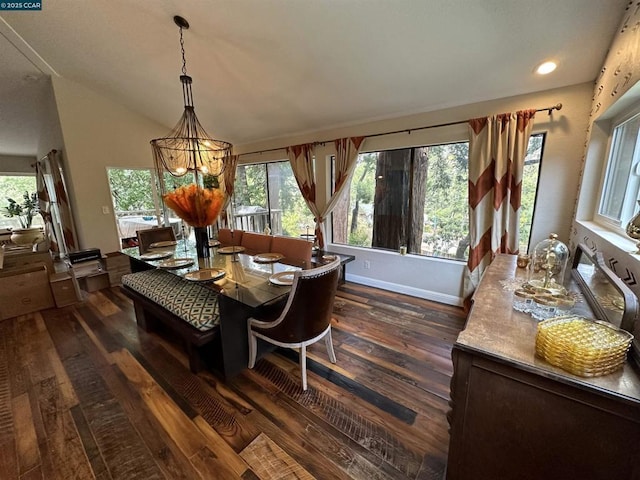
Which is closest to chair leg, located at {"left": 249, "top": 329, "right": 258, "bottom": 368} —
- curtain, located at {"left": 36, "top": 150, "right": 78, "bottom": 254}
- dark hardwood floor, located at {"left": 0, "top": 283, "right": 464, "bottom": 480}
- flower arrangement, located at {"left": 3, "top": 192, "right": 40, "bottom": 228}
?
dark hardwood floor, located at {"left": 0, "top": 283, "right": 464, "bottom": 480}

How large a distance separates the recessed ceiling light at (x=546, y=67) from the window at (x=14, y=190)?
10.00 metres

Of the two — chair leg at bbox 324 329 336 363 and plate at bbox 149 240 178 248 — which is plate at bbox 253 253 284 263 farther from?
plate at bbox 149 240 178 248

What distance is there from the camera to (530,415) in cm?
84

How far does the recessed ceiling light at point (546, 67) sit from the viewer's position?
202 centimetres

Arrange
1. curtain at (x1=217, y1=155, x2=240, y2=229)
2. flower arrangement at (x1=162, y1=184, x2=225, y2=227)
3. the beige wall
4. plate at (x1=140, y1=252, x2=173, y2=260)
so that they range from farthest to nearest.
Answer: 1. curtain at (x1=217, y1=155, x2=240, y2=229)
2. the beige wall
3. plate at (x1=140, y1=252, x2=173, y2=260)
4. flower arrangement at (x1=162, y1=184, x2=225, y2=227)

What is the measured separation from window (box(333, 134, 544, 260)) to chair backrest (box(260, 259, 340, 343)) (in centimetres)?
204

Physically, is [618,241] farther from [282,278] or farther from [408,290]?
[408,290]

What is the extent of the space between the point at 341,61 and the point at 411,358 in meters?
2.84

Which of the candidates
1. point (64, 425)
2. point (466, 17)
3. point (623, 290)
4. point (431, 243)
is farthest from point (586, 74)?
point (64, 425)

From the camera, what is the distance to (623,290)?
0.96 m

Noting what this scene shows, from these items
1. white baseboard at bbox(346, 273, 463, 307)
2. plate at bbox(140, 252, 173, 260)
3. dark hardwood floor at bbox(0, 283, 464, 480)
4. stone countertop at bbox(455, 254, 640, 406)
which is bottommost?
dark hardwood floor at bbox(0, 283, 464, 480)

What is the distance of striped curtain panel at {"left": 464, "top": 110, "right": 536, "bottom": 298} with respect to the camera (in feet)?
7.91

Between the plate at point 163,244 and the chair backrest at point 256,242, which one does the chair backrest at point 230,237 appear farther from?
the plate at point 163,244

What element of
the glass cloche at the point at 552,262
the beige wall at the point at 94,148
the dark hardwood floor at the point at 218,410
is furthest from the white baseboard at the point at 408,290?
the beige wall at the point at 94,148
